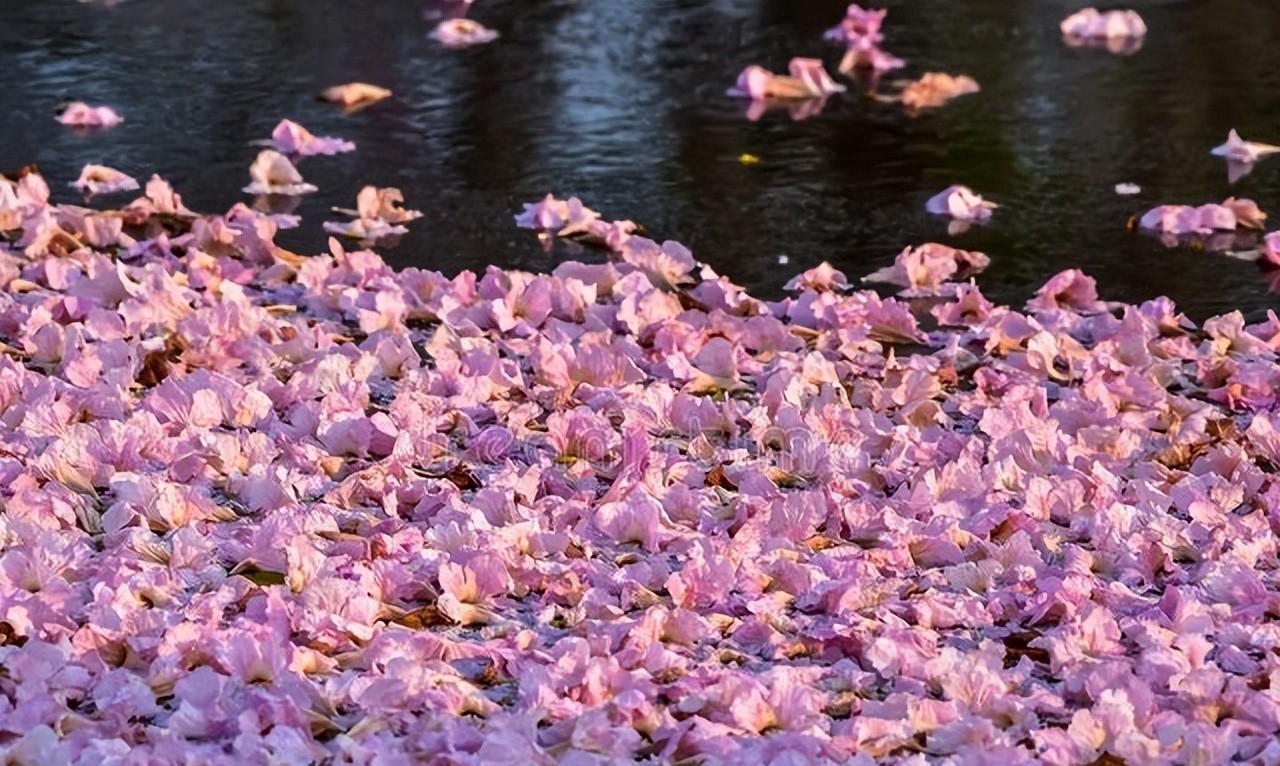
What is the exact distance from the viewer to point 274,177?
5781 millimetres

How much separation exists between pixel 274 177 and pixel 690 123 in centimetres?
140

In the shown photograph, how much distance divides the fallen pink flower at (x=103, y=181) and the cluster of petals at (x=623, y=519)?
74 cm

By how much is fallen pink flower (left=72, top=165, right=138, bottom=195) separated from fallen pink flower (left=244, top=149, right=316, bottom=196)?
335mm

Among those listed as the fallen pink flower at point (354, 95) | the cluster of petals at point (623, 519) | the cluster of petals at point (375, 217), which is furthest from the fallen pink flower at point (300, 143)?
the cluster of petals at point (623, 519)

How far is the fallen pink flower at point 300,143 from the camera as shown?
616 centimetres

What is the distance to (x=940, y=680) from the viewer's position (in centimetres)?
292

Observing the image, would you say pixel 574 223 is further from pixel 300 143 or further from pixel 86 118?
pixel 86 118

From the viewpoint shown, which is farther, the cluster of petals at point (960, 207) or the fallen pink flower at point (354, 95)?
the fallen pink flower at point (354, 95)

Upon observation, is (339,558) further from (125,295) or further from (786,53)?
(786,53)

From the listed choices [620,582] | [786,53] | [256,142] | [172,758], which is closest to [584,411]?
[620,582]

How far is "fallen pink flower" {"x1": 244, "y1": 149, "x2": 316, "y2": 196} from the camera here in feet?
18.9

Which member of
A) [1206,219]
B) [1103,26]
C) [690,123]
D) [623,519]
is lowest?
Result: [1103,26]

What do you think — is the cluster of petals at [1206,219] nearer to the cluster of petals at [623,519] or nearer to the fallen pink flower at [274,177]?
the cluster of petals at [623,519]

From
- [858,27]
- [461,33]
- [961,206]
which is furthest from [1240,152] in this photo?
[461,33]
